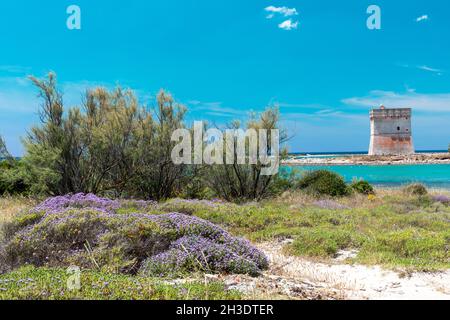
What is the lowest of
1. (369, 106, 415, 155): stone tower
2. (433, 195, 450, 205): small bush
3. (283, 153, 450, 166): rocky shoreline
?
(433, 195, 450, 205): small bush

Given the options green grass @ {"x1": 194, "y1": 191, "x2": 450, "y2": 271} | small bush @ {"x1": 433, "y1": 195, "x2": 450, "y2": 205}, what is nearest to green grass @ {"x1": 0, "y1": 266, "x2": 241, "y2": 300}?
green grass @ {"x1": 194, "y1": 191, "x2": 450, "y2": 271}

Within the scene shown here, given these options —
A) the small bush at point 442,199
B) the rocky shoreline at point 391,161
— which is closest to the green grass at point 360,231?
the small bush at point 442,199

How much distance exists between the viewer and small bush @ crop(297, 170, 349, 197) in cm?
1881

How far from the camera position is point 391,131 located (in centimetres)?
5697

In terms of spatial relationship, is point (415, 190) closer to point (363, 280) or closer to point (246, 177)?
point (246, 177)

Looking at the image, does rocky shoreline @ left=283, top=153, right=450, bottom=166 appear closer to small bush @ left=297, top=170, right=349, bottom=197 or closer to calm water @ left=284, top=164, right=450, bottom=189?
calm water @ left=284, top=164, right=450, bottom=189

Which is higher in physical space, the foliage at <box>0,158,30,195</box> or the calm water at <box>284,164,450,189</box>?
the foliage at <box>0,158,30,195</box>

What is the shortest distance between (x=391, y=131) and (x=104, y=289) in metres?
58.9

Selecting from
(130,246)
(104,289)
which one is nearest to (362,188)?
(130,246)

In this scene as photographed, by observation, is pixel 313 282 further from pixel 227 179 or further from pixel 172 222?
pixel 227 179

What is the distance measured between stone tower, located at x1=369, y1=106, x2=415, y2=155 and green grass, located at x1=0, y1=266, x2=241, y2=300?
57.3 m

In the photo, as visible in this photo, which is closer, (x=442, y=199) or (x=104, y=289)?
(x=104, y=289)

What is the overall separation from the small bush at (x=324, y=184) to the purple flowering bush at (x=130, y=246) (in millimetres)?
12527

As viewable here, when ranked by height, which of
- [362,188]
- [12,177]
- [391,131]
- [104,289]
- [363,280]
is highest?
[391,131]
